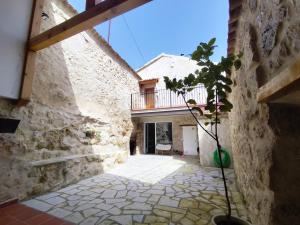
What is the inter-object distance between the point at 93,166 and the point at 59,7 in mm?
4641

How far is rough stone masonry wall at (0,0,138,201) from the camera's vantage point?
3.13 metres

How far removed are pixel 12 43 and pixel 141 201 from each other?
3791 millimetres

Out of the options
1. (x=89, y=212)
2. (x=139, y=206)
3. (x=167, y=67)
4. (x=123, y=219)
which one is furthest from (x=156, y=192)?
(x=167, y=67)

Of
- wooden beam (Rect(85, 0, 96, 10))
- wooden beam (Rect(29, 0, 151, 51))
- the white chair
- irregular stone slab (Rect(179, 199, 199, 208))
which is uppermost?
wooden beam (Rect(85, 0, 96, 10))

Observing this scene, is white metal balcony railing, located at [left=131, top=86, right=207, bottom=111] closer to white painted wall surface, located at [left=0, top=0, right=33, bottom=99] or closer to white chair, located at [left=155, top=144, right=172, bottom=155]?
white chair, located at [left=155, top=144, right=172, bottom=155]

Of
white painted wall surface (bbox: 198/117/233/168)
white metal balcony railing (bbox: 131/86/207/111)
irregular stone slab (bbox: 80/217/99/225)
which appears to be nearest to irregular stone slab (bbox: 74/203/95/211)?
irregular stone slab (bbox: 80/217/99/225)

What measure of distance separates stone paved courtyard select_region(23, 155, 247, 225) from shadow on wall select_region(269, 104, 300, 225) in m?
1.31

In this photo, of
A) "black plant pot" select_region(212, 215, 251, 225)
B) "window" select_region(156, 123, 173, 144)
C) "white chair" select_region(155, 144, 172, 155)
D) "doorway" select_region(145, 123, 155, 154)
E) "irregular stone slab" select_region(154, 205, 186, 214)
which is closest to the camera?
"black plant pot" select_region(212, 215, 251, 225)

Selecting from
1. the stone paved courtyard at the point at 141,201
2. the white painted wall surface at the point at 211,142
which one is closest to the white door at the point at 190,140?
the white painted wall surface at the point at 211,142

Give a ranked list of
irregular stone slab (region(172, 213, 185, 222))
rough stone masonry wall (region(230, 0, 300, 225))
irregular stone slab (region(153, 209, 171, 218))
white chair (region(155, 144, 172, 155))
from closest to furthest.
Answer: rough stone masonry wall (region(230, 0, 300, 225))
irregular stone slab (region(172, 213, 185, 222))
irregular stone slab (region(153, 209, 171, 218))
white chair (region(155, 144, 172, 155))

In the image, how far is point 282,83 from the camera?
2.93 ft

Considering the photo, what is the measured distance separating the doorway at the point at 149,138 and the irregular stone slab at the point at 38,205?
23.8 feet

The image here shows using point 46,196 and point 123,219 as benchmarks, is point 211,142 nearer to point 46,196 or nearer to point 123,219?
point 123,219

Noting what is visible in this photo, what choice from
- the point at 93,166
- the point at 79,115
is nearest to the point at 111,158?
the point at 93,166
